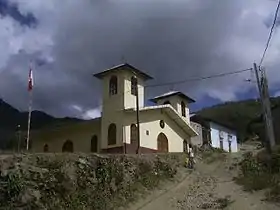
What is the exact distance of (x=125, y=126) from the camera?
116 feet

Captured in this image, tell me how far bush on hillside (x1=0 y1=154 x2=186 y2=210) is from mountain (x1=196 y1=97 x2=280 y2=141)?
42036 mm

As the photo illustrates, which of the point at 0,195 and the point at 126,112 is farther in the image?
the point at 126,112

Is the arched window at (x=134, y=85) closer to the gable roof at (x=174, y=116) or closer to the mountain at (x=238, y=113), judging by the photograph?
the gable roof at (x=174, y=116)

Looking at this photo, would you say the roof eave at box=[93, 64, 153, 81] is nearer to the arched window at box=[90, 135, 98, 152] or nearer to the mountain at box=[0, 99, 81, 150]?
the arched window at box=[90, 135, 98, 152]

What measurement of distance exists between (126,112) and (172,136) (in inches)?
229

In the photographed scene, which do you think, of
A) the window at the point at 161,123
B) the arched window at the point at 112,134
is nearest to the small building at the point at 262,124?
the window at the point at 161,123

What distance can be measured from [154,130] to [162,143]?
5.34 feet

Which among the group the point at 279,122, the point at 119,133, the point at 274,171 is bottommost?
the point at 274,171

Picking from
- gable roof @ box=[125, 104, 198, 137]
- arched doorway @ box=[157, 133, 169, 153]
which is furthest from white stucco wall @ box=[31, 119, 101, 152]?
arched doorway @ box=[157, 133, 169, 153]

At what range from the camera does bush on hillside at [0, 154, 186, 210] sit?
22125 millimetres

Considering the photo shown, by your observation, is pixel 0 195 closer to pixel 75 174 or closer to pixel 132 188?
pixel 75 174

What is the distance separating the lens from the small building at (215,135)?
165ft

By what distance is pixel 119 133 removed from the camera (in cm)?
3519

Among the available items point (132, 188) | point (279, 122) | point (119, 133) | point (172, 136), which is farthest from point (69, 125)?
point (279, 122)
